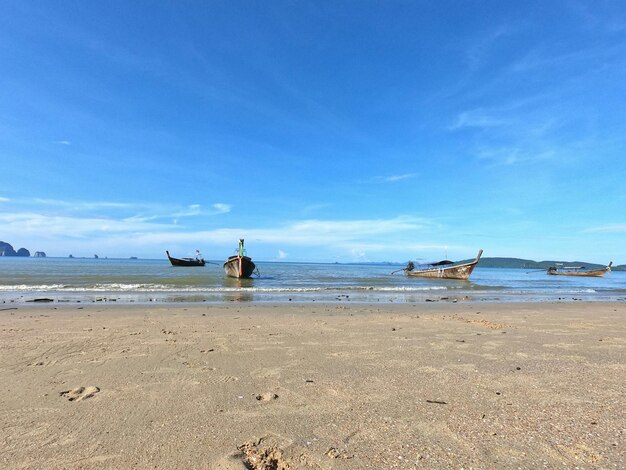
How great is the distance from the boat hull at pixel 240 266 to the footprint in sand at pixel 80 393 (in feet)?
110

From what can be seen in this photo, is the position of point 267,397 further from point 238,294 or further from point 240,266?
point 240,266

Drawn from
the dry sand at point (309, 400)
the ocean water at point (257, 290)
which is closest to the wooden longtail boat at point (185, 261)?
the ocean water at point (257, 290)

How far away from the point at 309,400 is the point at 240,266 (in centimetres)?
3463

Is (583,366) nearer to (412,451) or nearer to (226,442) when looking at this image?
(412,451)

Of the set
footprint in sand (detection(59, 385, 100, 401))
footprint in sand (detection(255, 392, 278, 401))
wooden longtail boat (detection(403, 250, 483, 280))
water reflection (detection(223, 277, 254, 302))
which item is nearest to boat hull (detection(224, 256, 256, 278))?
water reflection (detection(223, 277, 254, 302))

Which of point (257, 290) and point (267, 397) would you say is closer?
point (267, 397)

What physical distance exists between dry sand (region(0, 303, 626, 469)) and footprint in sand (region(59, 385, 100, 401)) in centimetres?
3

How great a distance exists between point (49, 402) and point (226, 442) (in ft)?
7.76

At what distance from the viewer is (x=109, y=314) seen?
11477 millimetres

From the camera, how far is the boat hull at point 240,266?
124 feet

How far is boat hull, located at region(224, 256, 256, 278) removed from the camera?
1491 inches

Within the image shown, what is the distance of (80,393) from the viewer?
429cm

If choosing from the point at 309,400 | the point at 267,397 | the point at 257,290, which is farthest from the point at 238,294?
the point at 309,400

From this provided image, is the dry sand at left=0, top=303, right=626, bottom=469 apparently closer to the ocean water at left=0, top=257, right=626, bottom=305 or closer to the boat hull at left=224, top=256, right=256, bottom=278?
the ocean water at left=0, top=257, right=626, bottom=305
